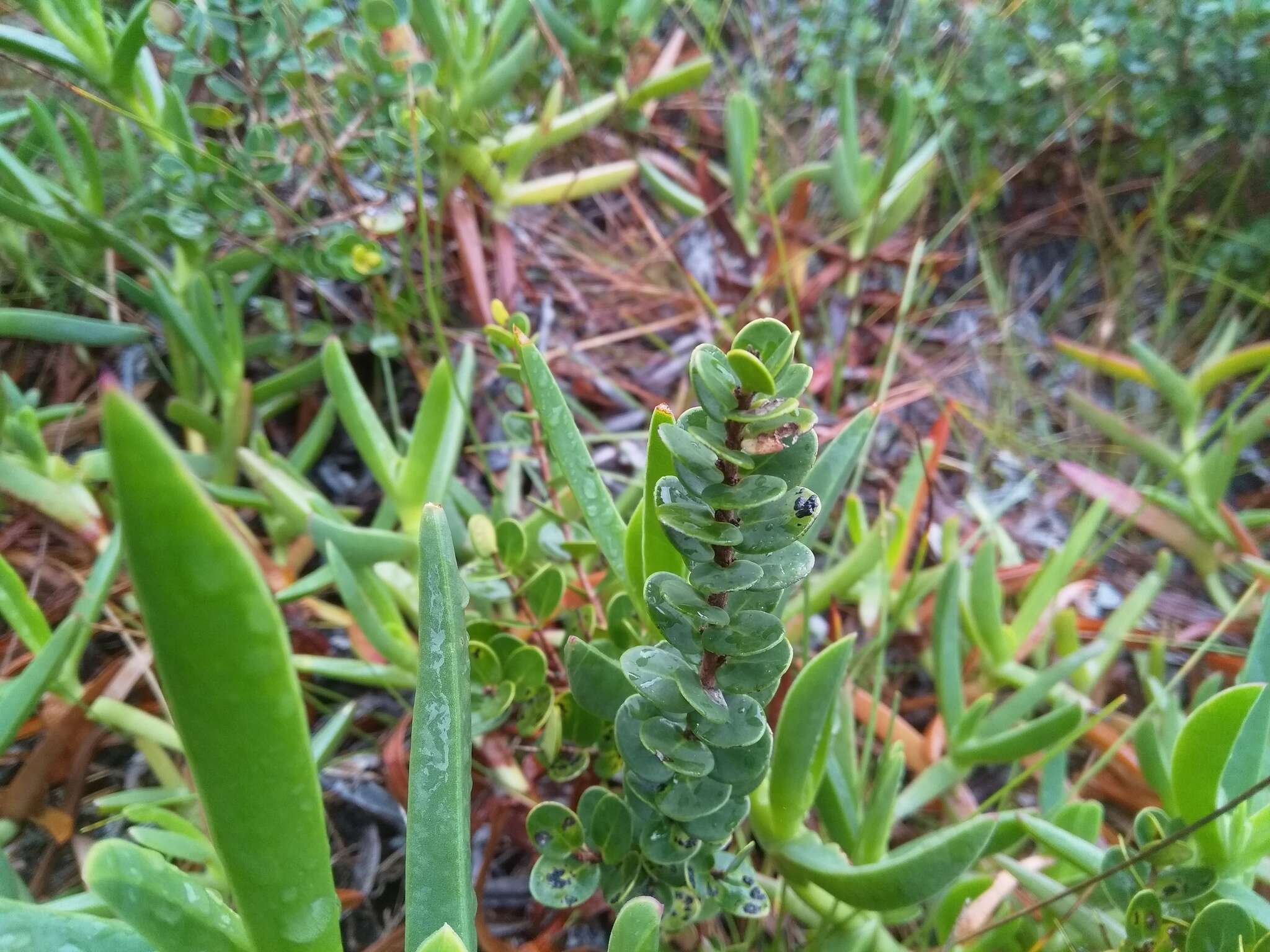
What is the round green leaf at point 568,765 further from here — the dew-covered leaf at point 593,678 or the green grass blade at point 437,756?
the green grass blade at point 437,756

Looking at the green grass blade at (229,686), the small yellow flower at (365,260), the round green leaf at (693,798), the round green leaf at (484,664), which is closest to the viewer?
the green grass blade at (229,686)

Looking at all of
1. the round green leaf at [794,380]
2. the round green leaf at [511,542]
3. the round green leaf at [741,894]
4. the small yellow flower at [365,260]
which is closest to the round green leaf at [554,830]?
the round green leaf at [741,894]

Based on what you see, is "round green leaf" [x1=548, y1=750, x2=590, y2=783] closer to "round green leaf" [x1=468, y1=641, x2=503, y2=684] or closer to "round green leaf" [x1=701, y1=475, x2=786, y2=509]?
"round green leaf" [x1=468, y1=641, x2=503, y2=684]

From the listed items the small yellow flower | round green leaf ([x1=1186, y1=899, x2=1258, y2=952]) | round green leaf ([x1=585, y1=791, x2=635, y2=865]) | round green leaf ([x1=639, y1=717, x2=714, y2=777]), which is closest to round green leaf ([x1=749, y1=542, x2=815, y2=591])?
round green leaf ([x1=639, y1=717, x2=714, y2=777])

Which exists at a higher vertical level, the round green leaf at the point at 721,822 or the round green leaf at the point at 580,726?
the round green leaf at the point at 721,822

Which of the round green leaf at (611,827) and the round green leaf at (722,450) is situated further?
the round green leaf at (611,827)

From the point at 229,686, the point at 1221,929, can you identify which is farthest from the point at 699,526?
the point at 1221,929

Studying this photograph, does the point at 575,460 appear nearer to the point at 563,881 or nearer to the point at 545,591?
the point at 545,591
